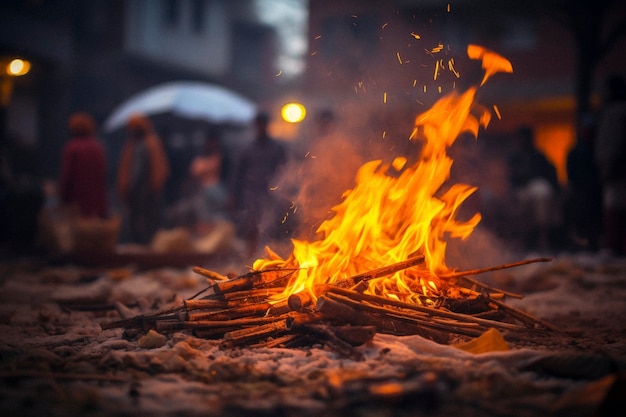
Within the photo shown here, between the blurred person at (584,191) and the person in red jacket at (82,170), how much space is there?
830 cm

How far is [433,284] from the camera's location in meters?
5.38

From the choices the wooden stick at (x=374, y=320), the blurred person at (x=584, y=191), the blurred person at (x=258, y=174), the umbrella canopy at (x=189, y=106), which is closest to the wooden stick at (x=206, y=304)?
the wooden stick at (x=374, y=320)

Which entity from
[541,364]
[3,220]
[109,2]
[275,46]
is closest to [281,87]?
[275,46]

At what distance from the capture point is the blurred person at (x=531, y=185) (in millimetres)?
11844

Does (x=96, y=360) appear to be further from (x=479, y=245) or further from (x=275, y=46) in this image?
(x=275, y=46)

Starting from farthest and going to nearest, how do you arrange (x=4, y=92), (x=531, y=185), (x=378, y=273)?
(x=4, y=92) < (x=531, y=185) < (x=378, y=273)

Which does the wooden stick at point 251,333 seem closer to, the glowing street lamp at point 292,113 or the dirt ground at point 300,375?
the dirt ground at point 300,375

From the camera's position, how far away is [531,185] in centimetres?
1205

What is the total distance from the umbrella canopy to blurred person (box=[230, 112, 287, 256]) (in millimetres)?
6397

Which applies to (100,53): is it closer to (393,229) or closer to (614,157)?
(614,157)

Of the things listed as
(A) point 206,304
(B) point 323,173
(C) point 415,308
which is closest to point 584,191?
(B) point 323,173

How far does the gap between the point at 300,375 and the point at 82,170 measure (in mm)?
8062

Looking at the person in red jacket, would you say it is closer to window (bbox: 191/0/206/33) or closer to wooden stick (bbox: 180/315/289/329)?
wooden stick (bbox: 180/315/289/329)

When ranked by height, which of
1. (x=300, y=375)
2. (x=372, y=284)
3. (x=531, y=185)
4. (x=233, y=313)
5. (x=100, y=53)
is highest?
(x=100, y=53)
